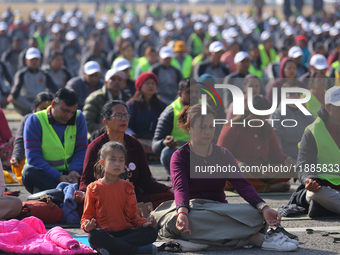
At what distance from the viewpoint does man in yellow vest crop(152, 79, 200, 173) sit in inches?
275

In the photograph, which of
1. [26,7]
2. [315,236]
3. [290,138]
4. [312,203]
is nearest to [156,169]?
[290,138]

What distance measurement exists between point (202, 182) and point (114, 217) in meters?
0.80

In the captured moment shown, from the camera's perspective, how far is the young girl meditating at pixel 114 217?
13.5ft

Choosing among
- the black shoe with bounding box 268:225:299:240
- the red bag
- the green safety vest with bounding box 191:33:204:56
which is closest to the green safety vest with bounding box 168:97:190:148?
the red bag

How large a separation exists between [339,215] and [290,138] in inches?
88.9

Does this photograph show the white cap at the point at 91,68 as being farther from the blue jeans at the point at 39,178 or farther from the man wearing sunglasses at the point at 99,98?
the blue jeans at the point at 39,178

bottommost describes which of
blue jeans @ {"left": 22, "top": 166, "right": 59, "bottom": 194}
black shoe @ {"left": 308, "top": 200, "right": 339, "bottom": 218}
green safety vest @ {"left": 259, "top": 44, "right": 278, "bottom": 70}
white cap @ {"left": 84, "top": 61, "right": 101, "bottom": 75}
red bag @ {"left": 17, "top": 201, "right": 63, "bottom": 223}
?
black shoe @ {"left": 308, "top": 200, "right": 339, "bottom": 218}

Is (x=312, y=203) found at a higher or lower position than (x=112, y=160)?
lower

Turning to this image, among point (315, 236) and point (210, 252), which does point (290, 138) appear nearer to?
point (315, 236)

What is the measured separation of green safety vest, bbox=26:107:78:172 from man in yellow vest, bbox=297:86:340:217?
2.22 meters

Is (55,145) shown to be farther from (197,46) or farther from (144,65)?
(197,46)

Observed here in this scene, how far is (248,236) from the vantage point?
446 cm

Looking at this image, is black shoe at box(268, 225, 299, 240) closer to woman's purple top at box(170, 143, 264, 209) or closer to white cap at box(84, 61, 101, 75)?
woman's purple top at box(170, 143, 264, 209)

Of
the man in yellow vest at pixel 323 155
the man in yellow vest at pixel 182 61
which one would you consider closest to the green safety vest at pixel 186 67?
the man in yellow vest at pixel 182 61
